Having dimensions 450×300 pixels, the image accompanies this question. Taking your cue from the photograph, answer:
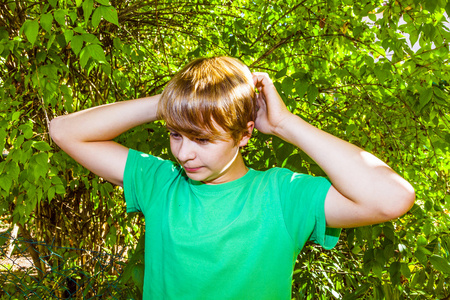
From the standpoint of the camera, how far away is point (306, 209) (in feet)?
3.30

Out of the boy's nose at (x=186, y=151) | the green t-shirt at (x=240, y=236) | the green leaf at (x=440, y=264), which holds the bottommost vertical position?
Answer: the green leaf at (x=440, y=264)

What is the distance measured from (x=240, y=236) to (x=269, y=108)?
36 cm

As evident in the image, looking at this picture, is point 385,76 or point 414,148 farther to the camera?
point 414,148

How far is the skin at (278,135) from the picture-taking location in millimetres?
948

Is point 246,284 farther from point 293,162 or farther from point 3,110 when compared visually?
point 3,110

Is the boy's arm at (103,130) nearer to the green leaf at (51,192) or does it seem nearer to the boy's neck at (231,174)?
the boy's neck at (231,174)

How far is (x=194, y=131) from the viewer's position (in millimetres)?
1033

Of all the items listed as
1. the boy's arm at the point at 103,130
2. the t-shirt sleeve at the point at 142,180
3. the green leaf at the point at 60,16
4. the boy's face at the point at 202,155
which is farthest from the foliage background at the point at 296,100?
the boy's face at the point at 202,155

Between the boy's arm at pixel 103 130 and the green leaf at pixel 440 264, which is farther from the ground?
the boy's arm at pixel 103 130

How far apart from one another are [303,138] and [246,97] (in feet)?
0.62

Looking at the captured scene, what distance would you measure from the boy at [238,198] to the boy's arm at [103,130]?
0.28 ft

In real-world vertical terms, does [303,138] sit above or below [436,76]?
below

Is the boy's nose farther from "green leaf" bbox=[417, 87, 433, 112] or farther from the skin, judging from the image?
"green leaf" bbox=[417, 87, 433, 112]

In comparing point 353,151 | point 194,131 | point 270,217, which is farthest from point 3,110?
point 353,151
